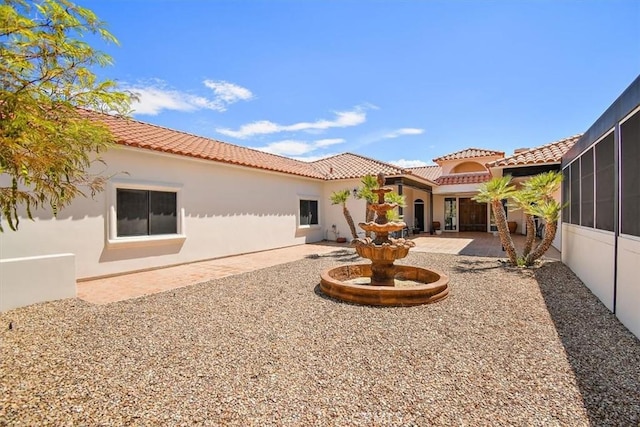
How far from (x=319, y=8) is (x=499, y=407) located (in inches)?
464

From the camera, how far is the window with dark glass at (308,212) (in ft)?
58.1

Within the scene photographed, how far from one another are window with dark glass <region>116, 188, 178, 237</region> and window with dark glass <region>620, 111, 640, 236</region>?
12.0 m

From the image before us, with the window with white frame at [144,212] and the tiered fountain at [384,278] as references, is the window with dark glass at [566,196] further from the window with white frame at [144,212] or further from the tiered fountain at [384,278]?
the window with white frame at [144,212]

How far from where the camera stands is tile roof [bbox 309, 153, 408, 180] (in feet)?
60.1

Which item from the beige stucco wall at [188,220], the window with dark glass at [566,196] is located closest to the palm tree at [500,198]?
the window with dark glass at [566,196]

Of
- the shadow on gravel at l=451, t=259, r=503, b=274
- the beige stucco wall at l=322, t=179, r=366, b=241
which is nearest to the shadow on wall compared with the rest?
the shadow on gravel at l=451, t=259, r=503, b=274

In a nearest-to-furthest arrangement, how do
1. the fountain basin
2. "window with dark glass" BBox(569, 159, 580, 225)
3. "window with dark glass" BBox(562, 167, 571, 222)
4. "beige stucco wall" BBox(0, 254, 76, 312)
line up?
"beige stucco wall" BBox(0, 254, 76, 312), the fountain basin, "window with dark glass" BBox(569, 159, 580, 225), "window with dark glass" BBox(562, 167, 571, 222)

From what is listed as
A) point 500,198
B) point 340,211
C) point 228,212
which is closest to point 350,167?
point 340,211

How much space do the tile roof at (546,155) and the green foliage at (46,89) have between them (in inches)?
581

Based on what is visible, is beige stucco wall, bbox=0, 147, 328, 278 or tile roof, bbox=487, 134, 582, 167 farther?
tile roof, bbox=487, 134, 582, 167

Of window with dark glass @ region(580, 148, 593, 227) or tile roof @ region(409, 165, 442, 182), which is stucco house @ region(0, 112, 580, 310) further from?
tile roof @ region(409, 165, 442, 182)

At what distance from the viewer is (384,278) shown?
750 centimetres

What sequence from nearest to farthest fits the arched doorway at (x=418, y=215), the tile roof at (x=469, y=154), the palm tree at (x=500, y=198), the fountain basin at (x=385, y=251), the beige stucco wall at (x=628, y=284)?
the beige stucco wall at (x=628, y=284)
the fountain basin at (x=385, y=251)
the palm tree at (x=500, y=198)
the tile roof at (x=469, y=154)
the arched doorway at (x=418, y=215)

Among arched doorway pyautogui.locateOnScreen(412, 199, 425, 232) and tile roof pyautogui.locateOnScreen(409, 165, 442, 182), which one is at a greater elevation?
tile roof pyautogui.locateOnScreen(409, 165, 442, 182)
